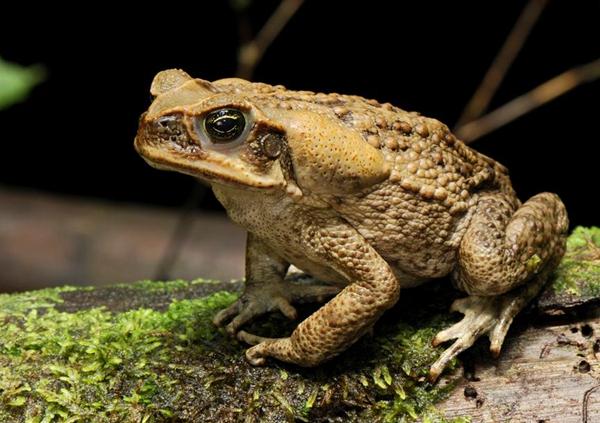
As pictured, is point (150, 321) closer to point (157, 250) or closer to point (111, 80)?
point (157, 250)

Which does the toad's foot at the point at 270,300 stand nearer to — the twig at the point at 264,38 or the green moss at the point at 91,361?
the green moss at the point at 91,361

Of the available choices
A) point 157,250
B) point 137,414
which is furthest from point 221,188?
point 157,250

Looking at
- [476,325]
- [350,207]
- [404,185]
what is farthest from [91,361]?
[476,325]

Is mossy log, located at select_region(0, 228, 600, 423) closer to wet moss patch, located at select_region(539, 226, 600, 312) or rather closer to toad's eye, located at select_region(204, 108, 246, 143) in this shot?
wet moss patch, located at select_region(539, 226, 600, 312)

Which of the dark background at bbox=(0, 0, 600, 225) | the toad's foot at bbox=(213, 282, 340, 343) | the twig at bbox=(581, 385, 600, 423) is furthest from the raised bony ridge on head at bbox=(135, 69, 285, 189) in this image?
the dark background at bbox=(0, 0, 600, 225)

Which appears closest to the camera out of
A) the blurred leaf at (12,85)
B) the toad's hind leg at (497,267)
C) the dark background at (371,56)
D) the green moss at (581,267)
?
the blurred leaf at (12,85)

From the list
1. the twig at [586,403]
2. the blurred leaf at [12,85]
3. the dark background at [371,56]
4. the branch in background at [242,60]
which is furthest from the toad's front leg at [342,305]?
the dark background at [371,56]

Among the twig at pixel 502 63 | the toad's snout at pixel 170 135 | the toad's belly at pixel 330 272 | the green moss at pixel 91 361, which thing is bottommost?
the green moss at pixel 91 361

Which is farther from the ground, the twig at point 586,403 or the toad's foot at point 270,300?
the twig at point 586,403

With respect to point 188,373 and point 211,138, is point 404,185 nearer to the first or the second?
point 211,138
